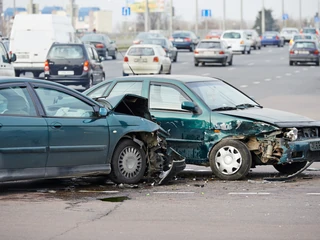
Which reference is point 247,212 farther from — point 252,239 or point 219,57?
point 219,57

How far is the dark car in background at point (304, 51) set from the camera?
49.7 meters

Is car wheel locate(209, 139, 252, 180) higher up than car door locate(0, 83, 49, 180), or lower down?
lower down

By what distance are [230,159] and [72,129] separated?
223 centimetres

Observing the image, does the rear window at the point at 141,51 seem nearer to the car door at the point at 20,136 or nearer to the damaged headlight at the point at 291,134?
the damaged headlight at the point at 291,134

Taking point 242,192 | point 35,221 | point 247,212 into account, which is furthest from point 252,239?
point 242,192

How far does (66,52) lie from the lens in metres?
31.9

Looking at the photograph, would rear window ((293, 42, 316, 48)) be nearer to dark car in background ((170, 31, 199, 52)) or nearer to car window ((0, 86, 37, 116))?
dark car in background ((170, 31, 199, 52))

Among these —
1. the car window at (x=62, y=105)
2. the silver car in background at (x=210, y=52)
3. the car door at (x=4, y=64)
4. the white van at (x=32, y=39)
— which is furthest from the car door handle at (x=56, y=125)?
the silver car in background at (x=210, y=52)

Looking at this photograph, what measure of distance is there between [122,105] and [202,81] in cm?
156

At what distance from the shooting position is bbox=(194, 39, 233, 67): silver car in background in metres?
48.7

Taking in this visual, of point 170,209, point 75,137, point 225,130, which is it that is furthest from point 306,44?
point 170,209

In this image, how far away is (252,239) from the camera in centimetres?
755

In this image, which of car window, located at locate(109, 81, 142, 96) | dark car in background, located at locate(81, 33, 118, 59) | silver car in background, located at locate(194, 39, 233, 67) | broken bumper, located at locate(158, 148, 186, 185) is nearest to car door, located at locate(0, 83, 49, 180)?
broken bumper, located at locate(158, 148, 186, 185)

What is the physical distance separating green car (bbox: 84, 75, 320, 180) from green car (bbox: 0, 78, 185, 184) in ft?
1.38
